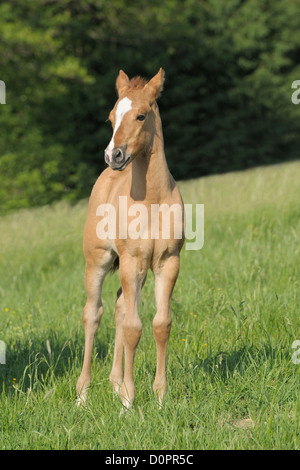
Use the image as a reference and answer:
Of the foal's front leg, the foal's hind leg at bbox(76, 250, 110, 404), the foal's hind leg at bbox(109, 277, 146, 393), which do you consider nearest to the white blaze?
the foal's front leg

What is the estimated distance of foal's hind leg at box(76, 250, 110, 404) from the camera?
460 cm

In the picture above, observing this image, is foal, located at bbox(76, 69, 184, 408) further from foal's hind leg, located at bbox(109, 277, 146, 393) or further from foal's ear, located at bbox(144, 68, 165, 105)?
foal's hind leg, located at bbox(109, 277, 146, 393)

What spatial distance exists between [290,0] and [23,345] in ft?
95.8

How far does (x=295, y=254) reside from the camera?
7.31m

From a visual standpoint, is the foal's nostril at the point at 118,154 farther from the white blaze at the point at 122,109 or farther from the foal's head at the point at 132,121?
the white blaze at the point at 122,109

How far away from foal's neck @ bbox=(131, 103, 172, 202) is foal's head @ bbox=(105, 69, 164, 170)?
53 millimetres

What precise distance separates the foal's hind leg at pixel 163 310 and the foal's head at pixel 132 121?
0.79 m

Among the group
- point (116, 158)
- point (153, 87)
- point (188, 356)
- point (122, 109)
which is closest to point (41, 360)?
point (188, 356)

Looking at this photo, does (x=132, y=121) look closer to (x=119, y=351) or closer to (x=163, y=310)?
(x=163, y=310)

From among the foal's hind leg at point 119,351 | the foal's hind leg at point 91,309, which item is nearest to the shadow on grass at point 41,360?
the foal's hind leg at point 91,309

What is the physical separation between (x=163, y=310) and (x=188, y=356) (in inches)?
39.3

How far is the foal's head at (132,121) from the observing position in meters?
3.56
